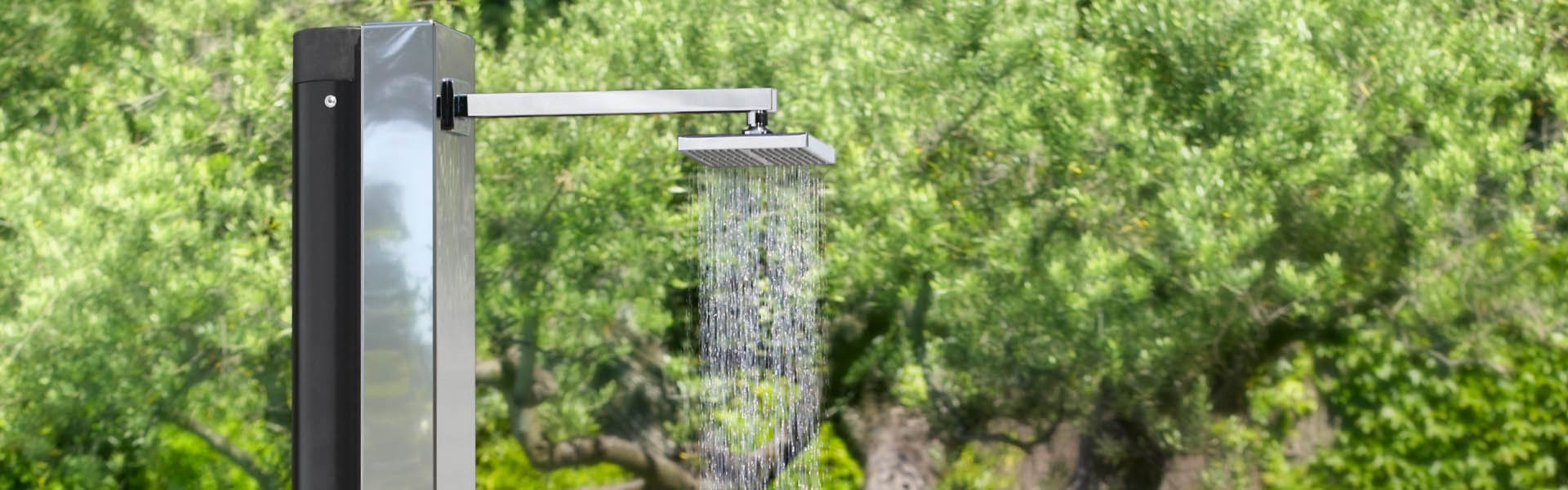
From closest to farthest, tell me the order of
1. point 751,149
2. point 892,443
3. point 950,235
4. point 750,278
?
point 751,149
point 750,278
point 950,235
point 892,443

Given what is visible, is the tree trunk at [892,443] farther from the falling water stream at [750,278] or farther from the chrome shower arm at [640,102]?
the chrome shower arm at [640,102]

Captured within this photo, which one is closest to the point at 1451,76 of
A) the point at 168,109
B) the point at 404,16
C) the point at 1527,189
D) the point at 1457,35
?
the point at 1457,35

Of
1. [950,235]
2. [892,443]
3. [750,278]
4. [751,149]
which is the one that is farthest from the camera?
[892,443]

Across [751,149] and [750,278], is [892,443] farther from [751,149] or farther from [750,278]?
[751,149]

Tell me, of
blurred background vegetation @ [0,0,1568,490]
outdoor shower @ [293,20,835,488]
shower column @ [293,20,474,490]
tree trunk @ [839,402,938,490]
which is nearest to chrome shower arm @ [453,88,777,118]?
outdoor shower @ [293,20,835,488]

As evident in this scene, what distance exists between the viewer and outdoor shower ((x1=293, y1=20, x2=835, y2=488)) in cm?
152

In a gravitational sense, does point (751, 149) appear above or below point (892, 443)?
above

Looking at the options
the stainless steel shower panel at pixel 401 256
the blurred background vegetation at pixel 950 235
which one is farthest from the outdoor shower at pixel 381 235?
the blurred background vegetation at pixel 950 235

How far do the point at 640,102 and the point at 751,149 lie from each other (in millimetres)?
130

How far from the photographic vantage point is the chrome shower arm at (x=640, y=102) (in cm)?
148

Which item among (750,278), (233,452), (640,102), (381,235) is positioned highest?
(640,102)

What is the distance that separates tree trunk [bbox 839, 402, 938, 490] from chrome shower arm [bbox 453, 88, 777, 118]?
4.32m

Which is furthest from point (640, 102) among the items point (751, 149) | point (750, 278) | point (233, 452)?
point (233, 452)

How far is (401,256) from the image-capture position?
1.52 meters
